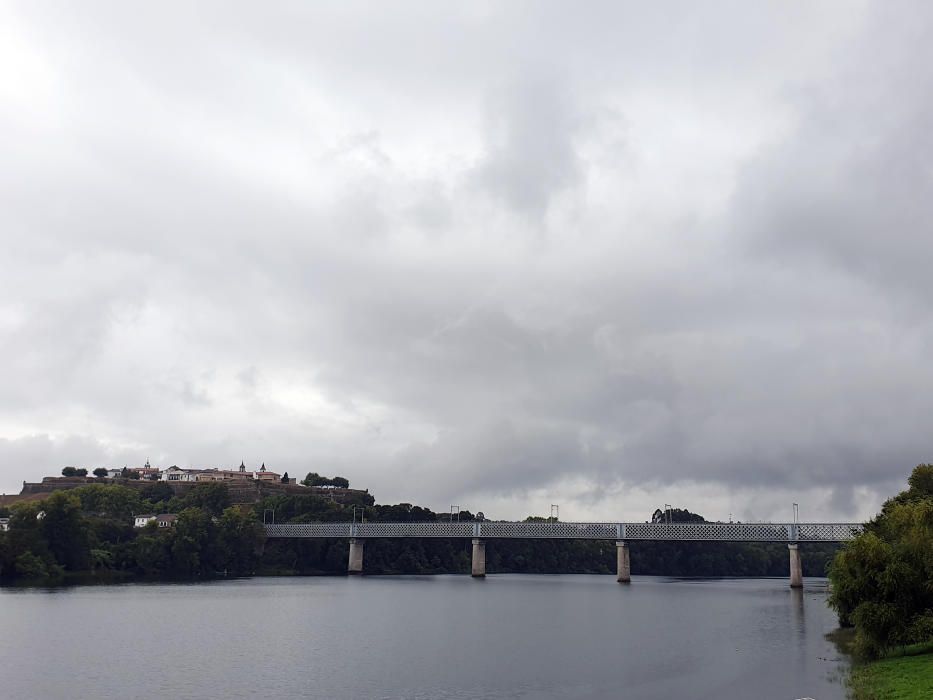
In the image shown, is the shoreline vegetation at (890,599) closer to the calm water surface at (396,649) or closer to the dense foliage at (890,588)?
the dense foliage at (890,588)

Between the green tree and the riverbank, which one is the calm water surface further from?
the green tree

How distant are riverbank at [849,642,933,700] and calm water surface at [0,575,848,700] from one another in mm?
2119

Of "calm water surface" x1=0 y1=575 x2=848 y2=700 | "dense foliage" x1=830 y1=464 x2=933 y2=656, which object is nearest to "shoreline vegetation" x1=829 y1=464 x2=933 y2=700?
"dense foliage" x1=830 y1=464 x2=933 y2=656

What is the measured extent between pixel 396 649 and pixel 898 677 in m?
41.9

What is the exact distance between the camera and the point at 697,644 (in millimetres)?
86688

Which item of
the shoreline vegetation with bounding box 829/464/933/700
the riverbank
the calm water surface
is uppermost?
the shoreline vegetation with bounding box 829/464/933/700

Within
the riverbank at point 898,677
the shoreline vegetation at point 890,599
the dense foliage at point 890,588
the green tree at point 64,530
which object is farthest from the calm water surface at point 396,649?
the green tree at point 64,530

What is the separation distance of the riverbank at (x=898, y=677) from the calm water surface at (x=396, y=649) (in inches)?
83.4

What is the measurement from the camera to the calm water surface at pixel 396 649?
5853 cm

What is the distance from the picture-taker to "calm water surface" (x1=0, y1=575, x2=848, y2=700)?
192ft

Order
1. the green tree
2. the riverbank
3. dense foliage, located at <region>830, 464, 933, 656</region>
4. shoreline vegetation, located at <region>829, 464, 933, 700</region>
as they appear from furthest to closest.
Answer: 1. the green tree
2. dense foliage, located at <region>830, 464, 933, 656</region>
3. shoreline vegetation, located at <region>829, 464, 933, 700</region>
4. the riverbank

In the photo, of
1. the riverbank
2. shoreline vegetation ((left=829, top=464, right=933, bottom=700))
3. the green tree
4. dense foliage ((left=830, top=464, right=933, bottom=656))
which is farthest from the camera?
the green tree

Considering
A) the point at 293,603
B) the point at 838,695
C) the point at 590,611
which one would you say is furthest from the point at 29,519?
the point at 838,695

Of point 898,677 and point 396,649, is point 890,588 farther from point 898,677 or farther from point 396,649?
point 396,649
